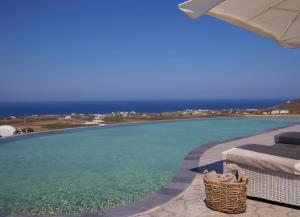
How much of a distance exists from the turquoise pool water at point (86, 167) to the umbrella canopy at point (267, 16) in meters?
2.92

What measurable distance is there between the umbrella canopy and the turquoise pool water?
2.92m

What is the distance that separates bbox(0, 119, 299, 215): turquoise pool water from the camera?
15.4 feet

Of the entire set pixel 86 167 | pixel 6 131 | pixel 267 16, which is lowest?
pixel 86 167

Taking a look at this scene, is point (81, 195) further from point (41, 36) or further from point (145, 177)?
point (41, 36)

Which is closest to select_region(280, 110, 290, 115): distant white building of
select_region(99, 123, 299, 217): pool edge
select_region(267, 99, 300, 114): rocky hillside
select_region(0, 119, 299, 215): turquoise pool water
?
select_region(267, 99, 300, 114): rocky hillside

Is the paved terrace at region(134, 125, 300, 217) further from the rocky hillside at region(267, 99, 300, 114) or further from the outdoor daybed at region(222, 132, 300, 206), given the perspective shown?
the rocky hillside at region(267, 99, 300, 114)

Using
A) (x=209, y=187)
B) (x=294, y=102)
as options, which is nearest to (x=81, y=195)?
(x=209, y=187)

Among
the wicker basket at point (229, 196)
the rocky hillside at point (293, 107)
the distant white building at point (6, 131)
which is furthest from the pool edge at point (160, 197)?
the rocky hillside at point (293, 107)

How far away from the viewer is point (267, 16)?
5684 mm

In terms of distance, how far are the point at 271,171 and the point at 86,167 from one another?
13.3 ft

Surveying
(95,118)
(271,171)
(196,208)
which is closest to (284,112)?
(95,118)

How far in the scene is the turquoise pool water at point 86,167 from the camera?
4.71 meters

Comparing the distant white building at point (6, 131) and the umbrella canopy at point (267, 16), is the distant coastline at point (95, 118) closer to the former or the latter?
the distant white building at point (6, 131)

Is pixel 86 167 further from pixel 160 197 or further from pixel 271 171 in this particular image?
pixel 271 171
